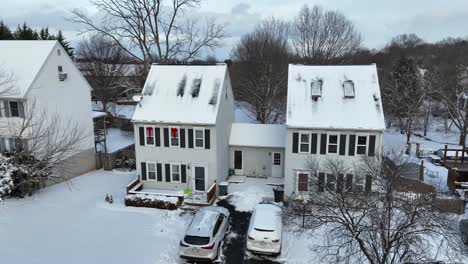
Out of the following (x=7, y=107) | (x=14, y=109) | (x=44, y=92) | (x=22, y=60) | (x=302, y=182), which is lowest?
(x=302, y=182)

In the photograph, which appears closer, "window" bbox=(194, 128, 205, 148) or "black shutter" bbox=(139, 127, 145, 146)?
"window" bbox=(194, 128, 205, 148)

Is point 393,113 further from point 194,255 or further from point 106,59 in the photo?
point 106,59

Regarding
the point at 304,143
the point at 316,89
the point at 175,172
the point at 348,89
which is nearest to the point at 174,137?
the point at 175,172

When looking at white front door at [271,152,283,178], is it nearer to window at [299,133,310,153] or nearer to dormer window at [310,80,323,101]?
window at [299,133,310,153]

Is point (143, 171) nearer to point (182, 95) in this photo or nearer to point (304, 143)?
point (182, 95)

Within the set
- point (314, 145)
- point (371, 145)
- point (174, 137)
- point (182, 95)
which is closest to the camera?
point (371, 145)

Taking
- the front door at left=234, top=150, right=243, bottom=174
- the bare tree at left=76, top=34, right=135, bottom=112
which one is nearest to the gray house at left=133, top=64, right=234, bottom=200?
the front door at left=234, top=150, right=243, bottom=174
